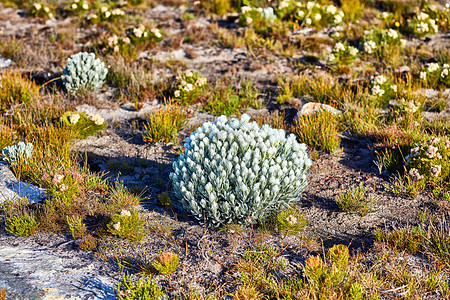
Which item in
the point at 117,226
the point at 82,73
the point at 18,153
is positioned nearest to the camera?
the point at 117,226

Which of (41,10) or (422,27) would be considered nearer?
(422,27)

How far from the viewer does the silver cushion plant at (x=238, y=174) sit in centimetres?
415

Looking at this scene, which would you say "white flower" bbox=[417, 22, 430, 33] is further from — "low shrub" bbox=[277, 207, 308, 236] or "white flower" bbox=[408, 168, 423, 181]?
"low shrub" bbox=[277, 207, 308, 236]

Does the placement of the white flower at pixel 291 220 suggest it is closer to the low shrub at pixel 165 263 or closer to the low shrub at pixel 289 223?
the low shrub at pixel 289 223

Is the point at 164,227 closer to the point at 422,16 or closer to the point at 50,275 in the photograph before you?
the point at 50,275

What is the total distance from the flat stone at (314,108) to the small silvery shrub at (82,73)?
3845 mm

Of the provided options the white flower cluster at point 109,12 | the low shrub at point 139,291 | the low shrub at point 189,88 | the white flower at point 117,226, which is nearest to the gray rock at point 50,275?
the low shrub at point 139,291

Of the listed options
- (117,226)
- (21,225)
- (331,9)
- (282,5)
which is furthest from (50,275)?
(331,9)

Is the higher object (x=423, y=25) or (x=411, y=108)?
(x=423, y=25)

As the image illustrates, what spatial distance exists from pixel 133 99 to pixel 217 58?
2608 millimetres

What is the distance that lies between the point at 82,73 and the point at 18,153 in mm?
2503

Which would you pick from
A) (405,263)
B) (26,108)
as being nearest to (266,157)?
(405,263)

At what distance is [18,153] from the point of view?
5.01m

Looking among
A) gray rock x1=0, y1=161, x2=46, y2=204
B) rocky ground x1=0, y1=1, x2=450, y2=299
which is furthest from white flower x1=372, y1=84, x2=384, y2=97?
gray rock x1=0, y1=161, x2=46, y2=204
